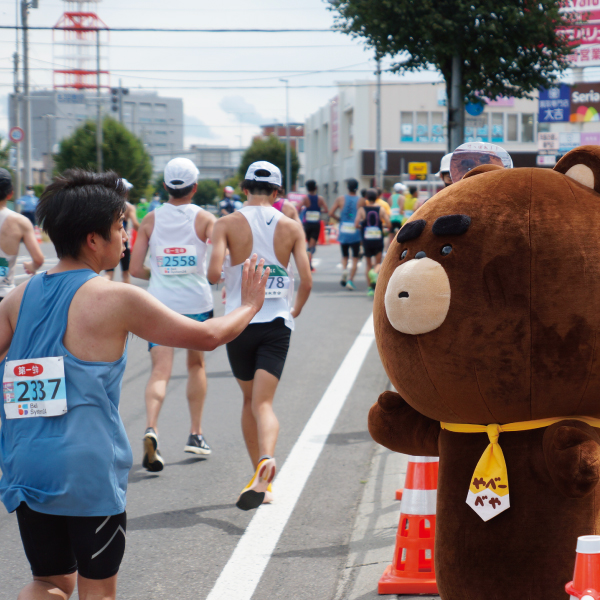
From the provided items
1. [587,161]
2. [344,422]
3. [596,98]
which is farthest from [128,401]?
[596,98]

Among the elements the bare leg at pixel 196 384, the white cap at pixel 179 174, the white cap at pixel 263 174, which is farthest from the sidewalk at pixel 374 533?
the white cap at pixel 179 174

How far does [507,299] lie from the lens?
2455mm

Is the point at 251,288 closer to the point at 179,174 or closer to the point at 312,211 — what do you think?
the point at 179,174

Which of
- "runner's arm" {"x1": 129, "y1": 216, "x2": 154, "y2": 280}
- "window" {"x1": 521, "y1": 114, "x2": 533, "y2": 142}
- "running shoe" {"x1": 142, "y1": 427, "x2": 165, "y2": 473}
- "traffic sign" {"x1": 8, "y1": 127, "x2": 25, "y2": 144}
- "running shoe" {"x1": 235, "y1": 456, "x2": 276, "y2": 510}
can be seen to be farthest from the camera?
"window" {"x1": 521, "y1": 114, "x2": 533, "y2": 142}

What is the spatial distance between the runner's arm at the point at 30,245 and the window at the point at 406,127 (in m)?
53.2

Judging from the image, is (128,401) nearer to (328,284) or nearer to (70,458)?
(70,458)

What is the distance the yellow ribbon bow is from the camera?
8.26ft

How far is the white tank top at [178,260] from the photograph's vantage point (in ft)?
18.6

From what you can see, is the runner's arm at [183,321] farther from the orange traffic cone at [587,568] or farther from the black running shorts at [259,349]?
the black running shorts at [259,349]

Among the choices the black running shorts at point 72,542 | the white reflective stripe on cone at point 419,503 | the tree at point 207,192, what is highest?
the tree at point 207,192

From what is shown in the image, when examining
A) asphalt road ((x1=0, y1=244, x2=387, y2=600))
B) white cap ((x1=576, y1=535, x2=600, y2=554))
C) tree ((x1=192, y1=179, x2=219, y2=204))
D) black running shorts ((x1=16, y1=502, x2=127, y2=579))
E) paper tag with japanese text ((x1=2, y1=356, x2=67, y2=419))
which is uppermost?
tree ((x1=192, y1=179, x2=219, y2=204))

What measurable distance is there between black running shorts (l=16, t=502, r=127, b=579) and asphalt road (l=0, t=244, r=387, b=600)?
1.07m

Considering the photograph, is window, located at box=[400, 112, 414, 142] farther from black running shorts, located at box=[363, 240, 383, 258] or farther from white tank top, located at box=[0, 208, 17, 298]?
white tank top, located at box=[0, 208, 17, 298]

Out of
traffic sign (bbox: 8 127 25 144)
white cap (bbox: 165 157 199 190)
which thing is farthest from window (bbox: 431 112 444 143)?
white cap (bbox: 165 157 199 190)
